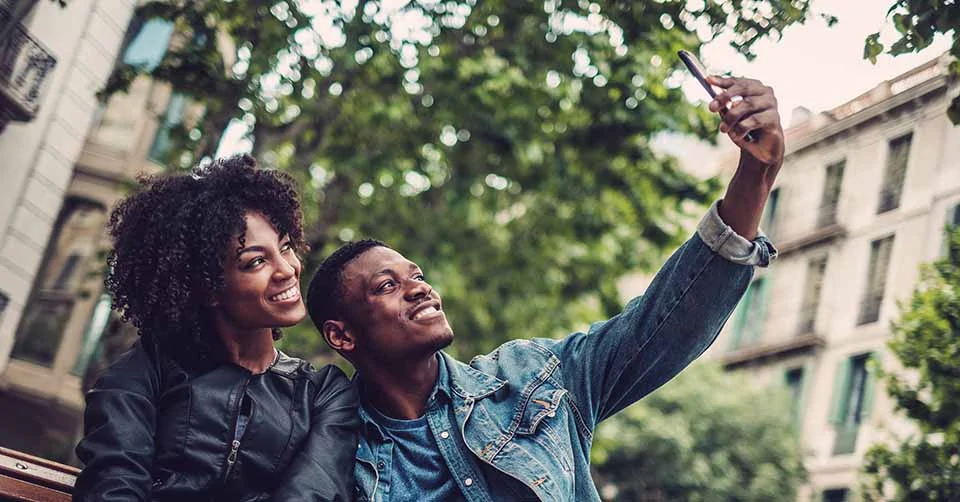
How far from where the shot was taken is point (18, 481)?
146 inches

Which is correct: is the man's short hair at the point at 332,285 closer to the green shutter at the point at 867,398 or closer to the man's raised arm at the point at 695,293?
the man's raised arm at the point at 695,293

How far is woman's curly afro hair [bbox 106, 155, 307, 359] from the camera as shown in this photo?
416cm

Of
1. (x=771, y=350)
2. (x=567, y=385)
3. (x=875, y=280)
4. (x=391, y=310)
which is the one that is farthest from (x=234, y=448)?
(x=771, y=350)

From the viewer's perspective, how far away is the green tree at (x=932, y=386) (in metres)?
6.87

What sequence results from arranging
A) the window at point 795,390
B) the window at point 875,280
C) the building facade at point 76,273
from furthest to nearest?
the window at point 795,390, the window at point 875,280, the building facade at point 76,273

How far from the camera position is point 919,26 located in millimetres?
4723

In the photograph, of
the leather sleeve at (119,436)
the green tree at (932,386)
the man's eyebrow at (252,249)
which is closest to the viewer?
the leather sleeve at (119,436)

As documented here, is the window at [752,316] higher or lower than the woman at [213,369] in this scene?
higher

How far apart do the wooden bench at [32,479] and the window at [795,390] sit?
81.5 feet

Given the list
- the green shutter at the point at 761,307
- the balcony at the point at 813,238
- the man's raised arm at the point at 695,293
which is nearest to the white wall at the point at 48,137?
the man's raised arm at the point at 695,293

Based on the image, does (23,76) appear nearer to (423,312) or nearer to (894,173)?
(423,312)

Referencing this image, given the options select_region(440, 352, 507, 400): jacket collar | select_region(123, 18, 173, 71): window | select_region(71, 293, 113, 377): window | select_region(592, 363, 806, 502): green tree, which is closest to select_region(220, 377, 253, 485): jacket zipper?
select_region(440, 352, 507, 400): jacket collar

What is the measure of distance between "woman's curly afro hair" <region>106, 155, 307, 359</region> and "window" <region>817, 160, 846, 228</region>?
2089 cm

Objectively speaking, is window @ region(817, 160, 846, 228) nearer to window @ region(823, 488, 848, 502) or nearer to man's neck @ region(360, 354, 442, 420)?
window @ region(823, 488, 848, 502)
